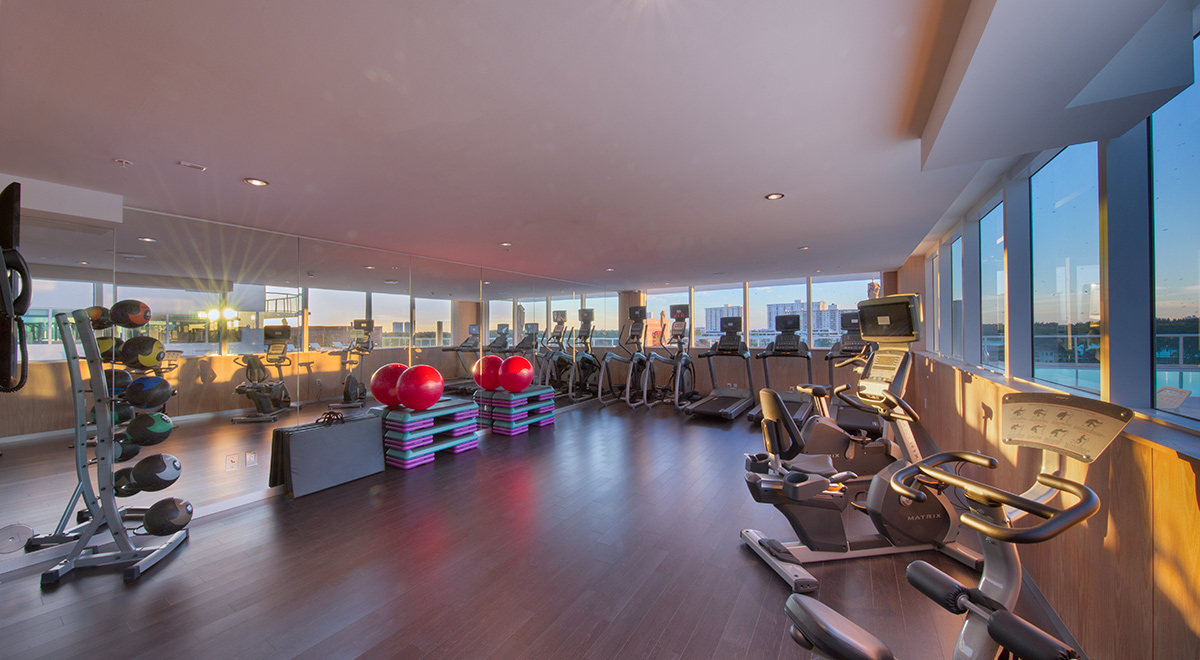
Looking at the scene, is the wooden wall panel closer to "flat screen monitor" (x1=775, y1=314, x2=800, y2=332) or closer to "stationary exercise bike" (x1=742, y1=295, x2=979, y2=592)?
"stationary exercise bike" (x1=742, y1=295, x2=979, y2=592)

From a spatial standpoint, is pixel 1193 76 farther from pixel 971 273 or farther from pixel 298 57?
pixel 971 273

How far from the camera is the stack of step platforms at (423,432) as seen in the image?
462 cm

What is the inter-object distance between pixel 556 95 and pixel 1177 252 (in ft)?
8.99

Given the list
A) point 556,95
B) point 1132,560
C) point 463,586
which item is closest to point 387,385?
point 463,586

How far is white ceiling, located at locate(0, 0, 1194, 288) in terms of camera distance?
1.52 metres

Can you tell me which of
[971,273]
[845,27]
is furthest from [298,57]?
[971,273]

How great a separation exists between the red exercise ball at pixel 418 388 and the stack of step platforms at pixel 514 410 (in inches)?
56.0

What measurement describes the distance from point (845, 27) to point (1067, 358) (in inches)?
110

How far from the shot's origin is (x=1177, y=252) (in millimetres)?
1714

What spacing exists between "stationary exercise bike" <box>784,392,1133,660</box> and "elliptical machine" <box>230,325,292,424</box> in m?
5.67

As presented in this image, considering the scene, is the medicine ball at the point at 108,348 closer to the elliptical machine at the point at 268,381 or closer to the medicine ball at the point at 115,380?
the medicine ball at the point at 115,380

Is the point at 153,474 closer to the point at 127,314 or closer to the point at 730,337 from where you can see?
the point at 127,314

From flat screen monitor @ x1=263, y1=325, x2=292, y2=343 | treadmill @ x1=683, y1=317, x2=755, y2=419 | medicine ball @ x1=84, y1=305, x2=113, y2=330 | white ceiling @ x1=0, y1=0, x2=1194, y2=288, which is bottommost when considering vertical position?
treadmill @ x1=683, y1=317, x2=755, y2=419

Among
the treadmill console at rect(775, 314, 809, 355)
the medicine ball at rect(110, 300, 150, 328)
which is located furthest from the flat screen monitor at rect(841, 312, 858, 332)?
the medicine ball at rect(110, 300, 150, 328)
